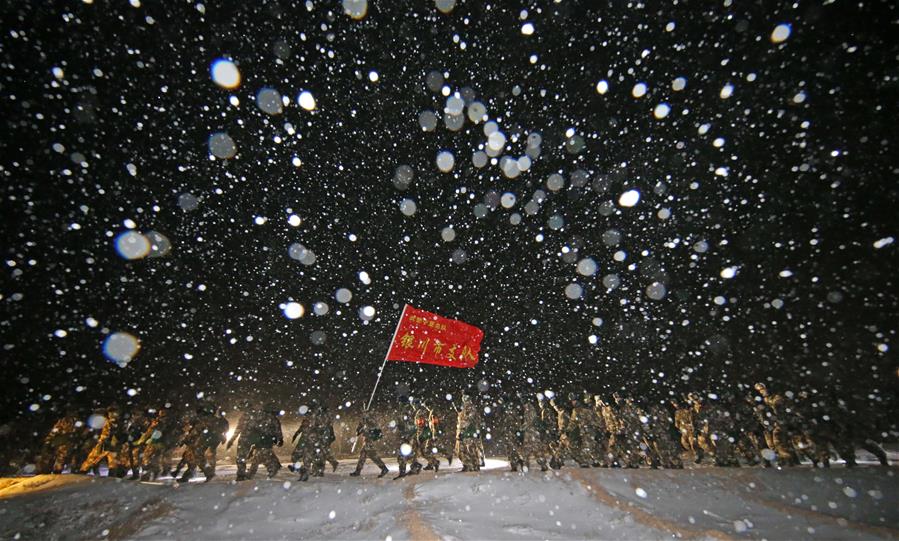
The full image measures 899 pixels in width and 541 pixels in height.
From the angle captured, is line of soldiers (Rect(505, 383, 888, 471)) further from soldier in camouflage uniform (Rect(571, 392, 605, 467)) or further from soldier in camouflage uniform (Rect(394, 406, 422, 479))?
soldier in camouflage uniform (Rect(394, 406, 422, 479))

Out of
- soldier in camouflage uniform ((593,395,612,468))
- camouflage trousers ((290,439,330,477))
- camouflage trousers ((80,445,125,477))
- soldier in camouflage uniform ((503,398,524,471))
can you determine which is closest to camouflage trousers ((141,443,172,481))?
camouflage trousers ((80,445,125,477))

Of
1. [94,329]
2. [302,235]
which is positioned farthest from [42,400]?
[302,235]

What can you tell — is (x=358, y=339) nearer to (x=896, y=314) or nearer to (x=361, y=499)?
(x=361, y=499)

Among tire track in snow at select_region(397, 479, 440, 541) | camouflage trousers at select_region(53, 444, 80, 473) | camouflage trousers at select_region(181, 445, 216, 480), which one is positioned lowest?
camouflage trousers at select_region(53, 444, 80, 473)

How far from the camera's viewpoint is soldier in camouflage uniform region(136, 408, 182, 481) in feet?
24.0

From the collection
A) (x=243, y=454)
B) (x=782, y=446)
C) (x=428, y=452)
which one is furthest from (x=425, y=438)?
(x=782, y=446)

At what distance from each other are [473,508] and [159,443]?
7.70 meters

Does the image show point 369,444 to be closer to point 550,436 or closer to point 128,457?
point 550,436

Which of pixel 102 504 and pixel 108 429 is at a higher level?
pixel 108 429

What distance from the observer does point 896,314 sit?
39.9 feet

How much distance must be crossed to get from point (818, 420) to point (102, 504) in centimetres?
1505

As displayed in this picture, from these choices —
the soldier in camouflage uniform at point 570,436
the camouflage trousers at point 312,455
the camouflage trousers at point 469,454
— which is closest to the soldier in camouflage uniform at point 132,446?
the camouflage trousers at point 312,455

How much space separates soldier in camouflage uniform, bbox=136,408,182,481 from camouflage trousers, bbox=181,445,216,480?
2.21 ft

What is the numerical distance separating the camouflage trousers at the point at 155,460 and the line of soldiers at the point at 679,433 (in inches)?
328
